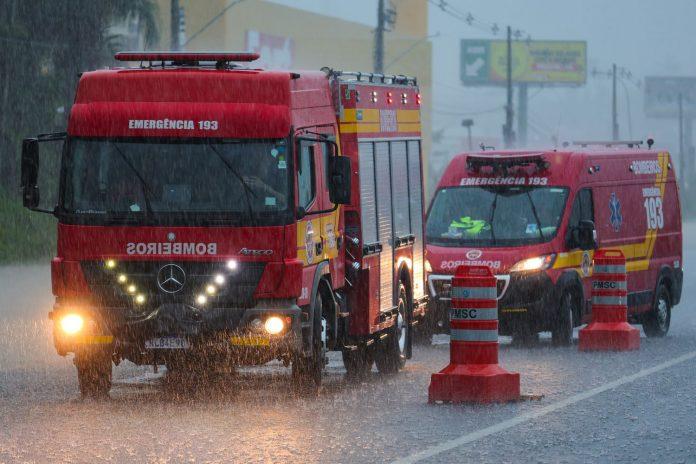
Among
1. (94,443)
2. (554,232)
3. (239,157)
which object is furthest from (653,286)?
(94,443)

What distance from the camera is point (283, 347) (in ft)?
45.5

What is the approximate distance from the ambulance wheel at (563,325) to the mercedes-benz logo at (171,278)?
7954mm

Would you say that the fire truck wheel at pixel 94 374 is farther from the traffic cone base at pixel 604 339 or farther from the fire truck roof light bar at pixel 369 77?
the traffic cone base at pixel 604 339

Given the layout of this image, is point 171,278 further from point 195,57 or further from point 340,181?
point 195,57

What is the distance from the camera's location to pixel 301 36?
89.2m

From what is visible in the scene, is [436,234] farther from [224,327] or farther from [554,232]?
[224,327]

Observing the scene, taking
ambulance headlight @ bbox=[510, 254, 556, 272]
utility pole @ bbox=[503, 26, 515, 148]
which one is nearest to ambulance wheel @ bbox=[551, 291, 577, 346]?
ambulance headlight @ bbox=[510, 254, 556, 272]

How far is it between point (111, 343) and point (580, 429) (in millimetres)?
3862

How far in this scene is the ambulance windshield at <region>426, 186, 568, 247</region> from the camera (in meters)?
21.5

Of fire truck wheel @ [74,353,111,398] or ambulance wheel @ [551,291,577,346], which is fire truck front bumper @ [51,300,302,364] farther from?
ambulance wheel @ [551,291,577,346]

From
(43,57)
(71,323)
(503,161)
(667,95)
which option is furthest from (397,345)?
(667,95)

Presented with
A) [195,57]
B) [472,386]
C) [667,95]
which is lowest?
[472,386]

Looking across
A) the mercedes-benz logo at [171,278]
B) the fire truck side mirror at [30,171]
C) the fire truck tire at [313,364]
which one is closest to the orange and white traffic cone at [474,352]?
the fire truck tire at [313,364]

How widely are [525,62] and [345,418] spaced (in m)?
135
